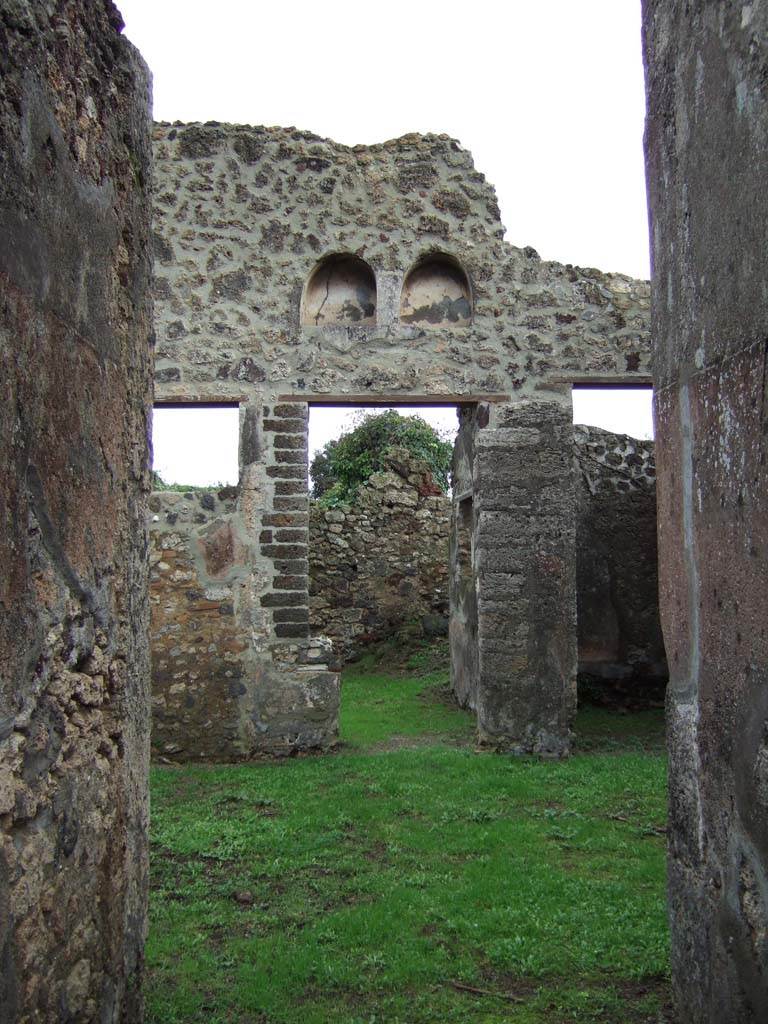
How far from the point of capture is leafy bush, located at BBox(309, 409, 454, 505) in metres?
16.4

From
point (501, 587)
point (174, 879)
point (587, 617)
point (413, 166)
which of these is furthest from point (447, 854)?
point (413, 166)

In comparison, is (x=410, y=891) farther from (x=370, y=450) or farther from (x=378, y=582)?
(x=370, y=450)

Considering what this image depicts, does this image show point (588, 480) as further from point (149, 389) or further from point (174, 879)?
point (149, 389)

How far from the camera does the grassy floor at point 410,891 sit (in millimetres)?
3174

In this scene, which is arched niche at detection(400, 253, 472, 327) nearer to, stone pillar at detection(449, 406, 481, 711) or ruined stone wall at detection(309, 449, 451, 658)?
stone pillar at detection(449, 406, 481, 711)

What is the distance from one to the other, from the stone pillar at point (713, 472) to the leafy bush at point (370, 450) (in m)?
12.1

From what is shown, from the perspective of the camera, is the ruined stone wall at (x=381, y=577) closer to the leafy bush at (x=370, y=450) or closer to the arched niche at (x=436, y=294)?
the arched niche at (x=436, y=294)

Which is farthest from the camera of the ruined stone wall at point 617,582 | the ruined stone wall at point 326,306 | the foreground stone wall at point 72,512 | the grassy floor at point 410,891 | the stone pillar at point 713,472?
the ruined stone wall at point 617,582

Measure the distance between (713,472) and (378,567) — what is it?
9.99 m

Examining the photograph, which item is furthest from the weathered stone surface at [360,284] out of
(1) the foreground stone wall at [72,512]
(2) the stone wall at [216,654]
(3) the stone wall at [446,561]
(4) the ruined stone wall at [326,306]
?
(1) the foreground stone wall at [72,512]

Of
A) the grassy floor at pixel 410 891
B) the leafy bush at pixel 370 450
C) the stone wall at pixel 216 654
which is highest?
the leafy bush at pixel 370 450

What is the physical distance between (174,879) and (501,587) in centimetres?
342

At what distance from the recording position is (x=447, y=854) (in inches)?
184

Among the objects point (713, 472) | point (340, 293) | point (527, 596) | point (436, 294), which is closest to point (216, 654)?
point (527, 596)
